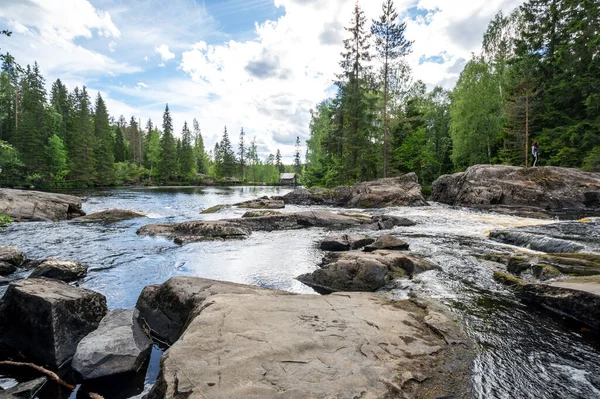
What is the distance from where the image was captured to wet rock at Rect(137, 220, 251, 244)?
39.3ft

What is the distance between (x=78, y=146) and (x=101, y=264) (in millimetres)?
57000

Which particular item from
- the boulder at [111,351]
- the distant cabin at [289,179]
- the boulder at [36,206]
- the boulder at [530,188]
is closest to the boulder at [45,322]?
the boulder at [111,351]

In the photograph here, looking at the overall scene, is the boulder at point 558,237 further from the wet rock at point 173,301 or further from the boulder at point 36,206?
the boulder at point 36,206

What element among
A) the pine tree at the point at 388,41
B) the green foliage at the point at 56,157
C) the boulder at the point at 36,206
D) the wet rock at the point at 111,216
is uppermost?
the pine tree at the point at 388,41

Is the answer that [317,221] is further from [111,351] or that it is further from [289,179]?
[289,179]

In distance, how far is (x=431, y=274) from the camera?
280 inches

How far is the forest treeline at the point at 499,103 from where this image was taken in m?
26.6

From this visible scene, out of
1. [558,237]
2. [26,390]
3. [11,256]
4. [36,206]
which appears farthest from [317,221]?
[36,206]

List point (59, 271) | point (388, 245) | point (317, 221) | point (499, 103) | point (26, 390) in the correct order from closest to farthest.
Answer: point (26, 390), point (59, 271), point (388, 245), point (317, 221), point (499, 103)

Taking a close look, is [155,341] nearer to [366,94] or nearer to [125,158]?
[366,94]

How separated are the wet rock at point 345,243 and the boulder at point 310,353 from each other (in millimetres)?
5514

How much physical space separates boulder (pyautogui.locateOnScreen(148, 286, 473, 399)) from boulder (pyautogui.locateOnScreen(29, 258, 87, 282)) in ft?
16.9

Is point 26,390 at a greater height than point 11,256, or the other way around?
point 11,256

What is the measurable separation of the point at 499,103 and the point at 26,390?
148 ft
